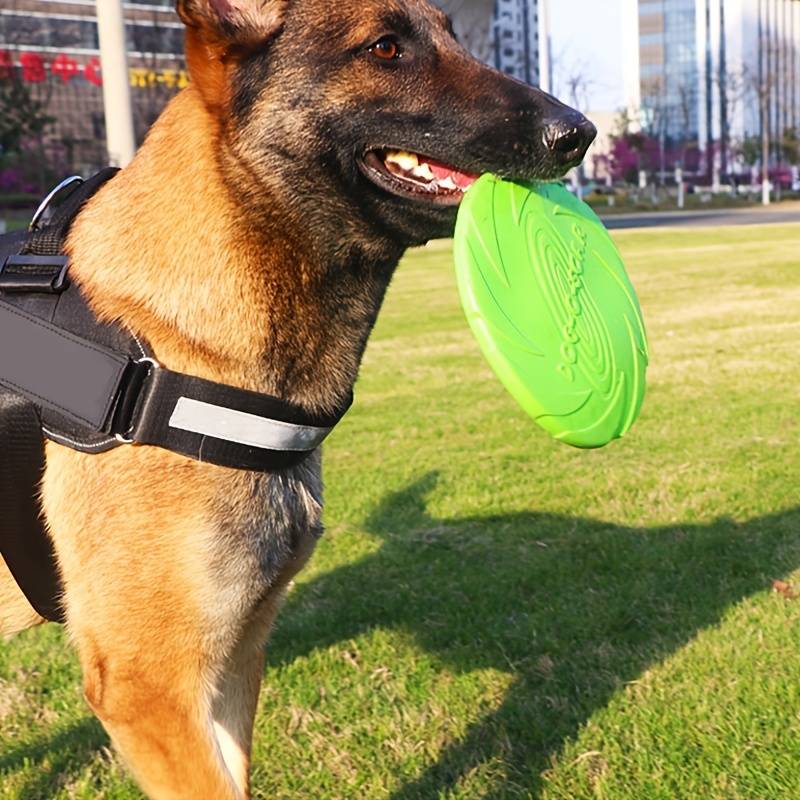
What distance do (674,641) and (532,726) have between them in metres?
0.82

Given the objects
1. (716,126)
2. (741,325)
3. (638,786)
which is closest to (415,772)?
(638,786)

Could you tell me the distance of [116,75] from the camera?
2003cm

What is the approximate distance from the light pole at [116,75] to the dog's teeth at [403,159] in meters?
17.9

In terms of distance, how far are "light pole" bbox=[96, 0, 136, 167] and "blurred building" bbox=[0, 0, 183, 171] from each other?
14687mm

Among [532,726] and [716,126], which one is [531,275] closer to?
[532,726]

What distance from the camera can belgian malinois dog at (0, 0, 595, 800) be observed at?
240 cm

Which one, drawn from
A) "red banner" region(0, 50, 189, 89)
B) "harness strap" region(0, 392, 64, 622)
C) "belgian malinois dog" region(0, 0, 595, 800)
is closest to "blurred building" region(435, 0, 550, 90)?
"red banner" region(0, 50, 189, 89)

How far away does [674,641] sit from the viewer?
3926mm

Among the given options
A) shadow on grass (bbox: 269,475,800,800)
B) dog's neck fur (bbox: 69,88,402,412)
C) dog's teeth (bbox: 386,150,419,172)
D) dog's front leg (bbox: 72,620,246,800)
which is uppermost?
dog's teeth (bbox: 386,150,419,172)

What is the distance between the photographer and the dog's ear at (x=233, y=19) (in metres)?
2.47

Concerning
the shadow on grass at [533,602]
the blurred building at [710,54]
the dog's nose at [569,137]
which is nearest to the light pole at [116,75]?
the shadow on grass at [533,602]

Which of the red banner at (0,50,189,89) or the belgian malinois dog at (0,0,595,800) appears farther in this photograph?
the red banner at (0,50,189,89)

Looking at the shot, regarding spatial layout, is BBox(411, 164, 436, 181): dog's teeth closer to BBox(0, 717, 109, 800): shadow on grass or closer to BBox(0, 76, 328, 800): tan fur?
BBox(0, 76, 328, 800): tan fur

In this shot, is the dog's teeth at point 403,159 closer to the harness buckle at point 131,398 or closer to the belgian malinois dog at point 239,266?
the belgian malinois dog at point 239,266
